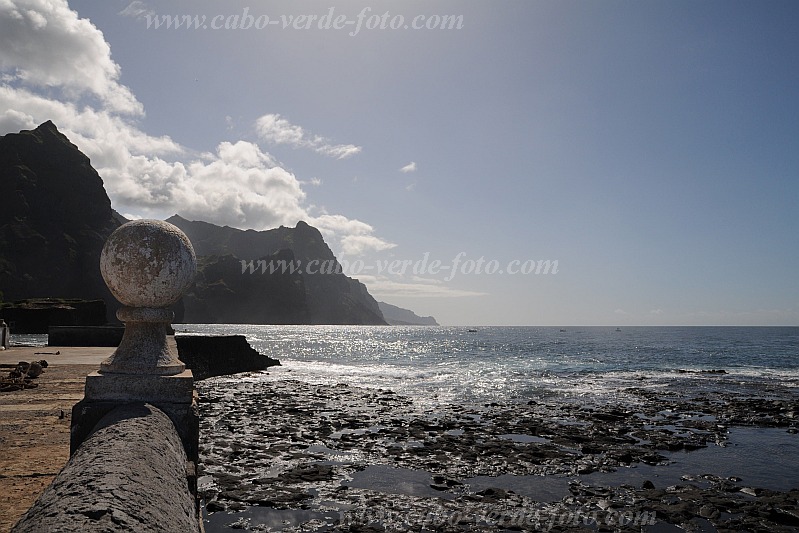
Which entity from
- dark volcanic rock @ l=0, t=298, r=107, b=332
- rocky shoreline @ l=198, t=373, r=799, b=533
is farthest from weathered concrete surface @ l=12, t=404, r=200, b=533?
dark volcanic rock @ l=0, t=298, r=107, b=332

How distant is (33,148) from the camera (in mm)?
114250

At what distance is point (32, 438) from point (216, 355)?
25808 millimetres

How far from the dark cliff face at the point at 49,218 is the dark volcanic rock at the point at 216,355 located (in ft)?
280

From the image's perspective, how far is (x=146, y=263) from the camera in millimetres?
3432

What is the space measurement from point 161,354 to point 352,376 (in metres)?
32.3

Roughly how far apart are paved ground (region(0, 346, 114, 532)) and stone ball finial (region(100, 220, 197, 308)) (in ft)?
4.78

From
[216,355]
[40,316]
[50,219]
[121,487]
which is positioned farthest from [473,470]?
[50,219]

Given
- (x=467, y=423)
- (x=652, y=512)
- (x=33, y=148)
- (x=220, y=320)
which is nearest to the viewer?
(x=652, y=512)

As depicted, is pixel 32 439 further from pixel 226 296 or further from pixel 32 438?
pixel 226 296

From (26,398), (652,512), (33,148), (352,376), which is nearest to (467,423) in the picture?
(652,512)

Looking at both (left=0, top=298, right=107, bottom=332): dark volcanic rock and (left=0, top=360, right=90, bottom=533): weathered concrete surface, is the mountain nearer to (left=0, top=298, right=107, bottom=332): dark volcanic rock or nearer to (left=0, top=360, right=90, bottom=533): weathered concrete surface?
(left=0, top=298, right=107, bottom=332): dark volcanic rock

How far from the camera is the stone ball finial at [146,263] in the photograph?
11.2 ft

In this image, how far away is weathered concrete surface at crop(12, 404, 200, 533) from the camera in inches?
69.2

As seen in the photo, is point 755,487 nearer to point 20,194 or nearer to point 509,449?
point 509,449
